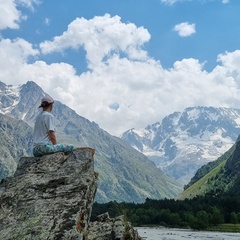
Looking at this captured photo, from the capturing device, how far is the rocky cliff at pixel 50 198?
17156 millimetres

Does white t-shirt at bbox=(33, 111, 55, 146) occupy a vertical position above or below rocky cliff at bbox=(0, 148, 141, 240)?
above

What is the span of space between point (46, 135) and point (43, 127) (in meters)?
0.46

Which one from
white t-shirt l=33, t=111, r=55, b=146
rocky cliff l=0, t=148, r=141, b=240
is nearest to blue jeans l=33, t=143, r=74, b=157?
white t-shirt l=33, t=111, r=55, b=146

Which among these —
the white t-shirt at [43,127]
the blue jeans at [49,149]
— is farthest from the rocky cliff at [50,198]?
the white t-shirt at [43,127]

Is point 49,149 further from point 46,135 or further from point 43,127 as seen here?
point 43,127

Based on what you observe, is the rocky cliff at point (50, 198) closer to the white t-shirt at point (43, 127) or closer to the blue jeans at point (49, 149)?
the blue jeans at point (49, 149)

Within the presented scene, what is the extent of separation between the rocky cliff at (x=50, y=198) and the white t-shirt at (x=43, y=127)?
3.11ft

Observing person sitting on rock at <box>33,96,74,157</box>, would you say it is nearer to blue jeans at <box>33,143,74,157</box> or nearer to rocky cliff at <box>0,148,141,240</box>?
blue jeans at <box>33,143,74,157</box>

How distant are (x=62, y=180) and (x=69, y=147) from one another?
2.71 metres

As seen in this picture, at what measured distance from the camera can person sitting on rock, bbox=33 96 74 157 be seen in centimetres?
2177

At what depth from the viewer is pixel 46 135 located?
72.2 feet

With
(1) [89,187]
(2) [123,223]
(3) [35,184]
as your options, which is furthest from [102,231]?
(3) [35,184]

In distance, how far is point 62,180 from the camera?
19.9 metres

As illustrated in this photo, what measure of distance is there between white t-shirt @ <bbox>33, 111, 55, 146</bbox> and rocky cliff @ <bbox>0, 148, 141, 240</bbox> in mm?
949
